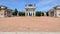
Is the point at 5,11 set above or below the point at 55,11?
above

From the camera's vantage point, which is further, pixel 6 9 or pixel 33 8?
pixel 6 9

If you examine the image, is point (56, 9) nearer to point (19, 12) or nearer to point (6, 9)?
point (19, 12)

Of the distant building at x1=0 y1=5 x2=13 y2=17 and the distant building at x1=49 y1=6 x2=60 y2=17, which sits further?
the distant building at x1=0 y1=5 x2=13 y2=17

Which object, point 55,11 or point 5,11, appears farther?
point 5,11

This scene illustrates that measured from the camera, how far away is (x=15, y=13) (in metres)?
47.5

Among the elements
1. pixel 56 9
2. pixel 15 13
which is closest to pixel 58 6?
pixel 56 9

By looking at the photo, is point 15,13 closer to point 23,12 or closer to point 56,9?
point 23,12

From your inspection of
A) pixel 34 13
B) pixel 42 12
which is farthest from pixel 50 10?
pixel 34 13

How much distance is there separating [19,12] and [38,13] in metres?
5.80

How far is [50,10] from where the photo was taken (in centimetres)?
4609

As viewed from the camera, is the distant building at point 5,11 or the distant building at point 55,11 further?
the distant building at point 5,11

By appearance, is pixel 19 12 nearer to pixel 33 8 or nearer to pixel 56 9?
pixel 33 8

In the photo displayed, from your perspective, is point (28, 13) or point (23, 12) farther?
point (23, 12)

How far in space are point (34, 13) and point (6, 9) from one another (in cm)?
893
